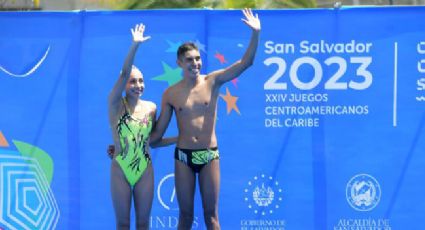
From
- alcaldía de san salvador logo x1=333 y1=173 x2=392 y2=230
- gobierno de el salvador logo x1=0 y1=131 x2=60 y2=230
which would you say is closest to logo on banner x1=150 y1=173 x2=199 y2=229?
gobierno de el salvador logo x1=0 y1=131 x2=60 y2=230

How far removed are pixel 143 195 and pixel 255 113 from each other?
1.98m

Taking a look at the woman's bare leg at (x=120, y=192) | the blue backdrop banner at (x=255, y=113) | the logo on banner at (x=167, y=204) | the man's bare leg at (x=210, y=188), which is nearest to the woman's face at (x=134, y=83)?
the woman's bare leg at (x=120, y=192)

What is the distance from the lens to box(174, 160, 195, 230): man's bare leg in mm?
7402

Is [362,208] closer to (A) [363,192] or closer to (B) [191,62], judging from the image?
(A) [363,192]

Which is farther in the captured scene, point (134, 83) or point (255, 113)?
point (255, 113)

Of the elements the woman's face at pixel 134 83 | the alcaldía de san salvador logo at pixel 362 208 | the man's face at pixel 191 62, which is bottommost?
the alcaldía de san salvador logo at pixel 362 208

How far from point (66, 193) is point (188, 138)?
6.87ft

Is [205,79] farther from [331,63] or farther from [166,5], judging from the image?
[166,5]

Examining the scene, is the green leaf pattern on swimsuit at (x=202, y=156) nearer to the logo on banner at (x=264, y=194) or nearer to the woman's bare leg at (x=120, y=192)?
the woman's bare leg at (x=120, y=192)

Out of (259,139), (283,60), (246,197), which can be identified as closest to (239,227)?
(246,197)

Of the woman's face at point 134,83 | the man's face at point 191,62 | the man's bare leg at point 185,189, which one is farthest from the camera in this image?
the man's bare leg at point 185,189

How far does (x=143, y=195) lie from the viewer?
23.8 ft

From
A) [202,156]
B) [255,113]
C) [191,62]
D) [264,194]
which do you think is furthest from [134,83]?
[264,194]

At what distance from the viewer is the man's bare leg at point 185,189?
7402mm
